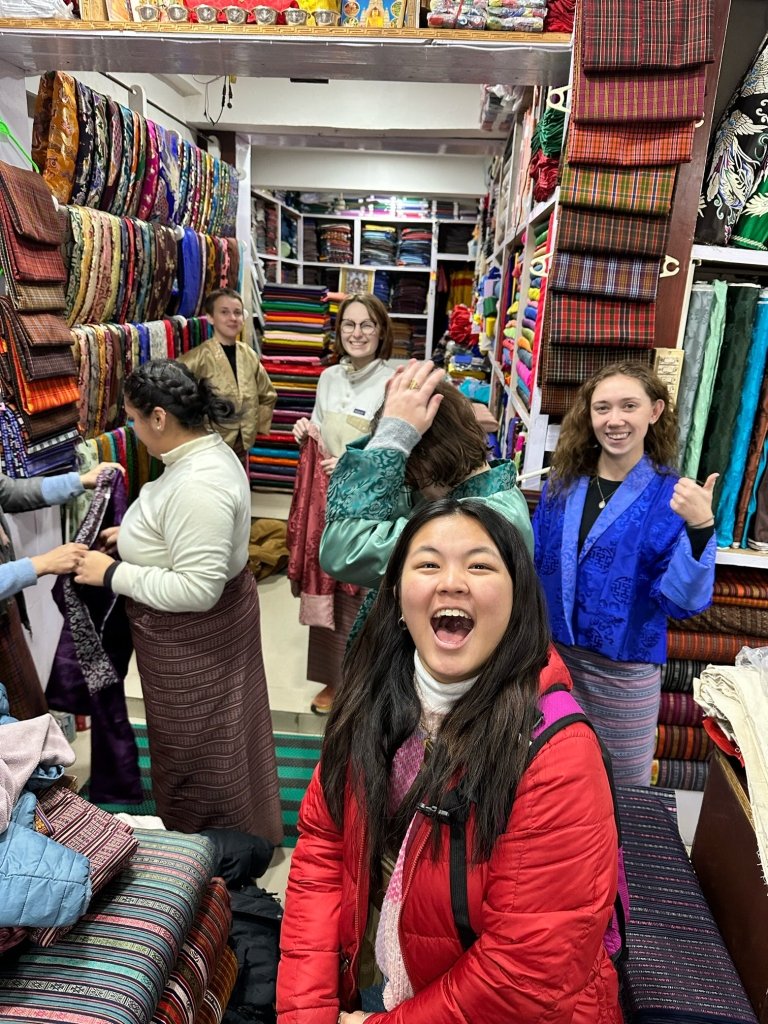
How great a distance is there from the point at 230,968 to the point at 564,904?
0.91m

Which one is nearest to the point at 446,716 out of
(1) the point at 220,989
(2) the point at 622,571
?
(1) the point at 220,989

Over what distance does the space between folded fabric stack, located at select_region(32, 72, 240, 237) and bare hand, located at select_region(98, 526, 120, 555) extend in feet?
5.26

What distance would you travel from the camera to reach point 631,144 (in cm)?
195

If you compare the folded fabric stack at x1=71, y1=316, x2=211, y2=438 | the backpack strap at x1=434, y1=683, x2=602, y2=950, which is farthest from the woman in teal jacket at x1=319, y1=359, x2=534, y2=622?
the folded fabric stack at x1=71, y1=316, x2=211, y2=438

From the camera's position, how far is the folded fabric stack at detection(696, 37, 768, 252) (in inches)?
78.7

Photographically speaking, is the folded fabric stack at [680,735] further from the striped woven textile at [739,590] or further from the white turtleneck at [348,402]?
the white turtleneck at [348,402]

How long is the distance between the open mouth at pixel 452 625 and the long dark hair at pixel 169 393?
1126mm

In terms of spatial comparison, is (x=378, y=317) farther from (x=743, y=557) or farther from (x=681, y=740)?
(x=681, y=740)

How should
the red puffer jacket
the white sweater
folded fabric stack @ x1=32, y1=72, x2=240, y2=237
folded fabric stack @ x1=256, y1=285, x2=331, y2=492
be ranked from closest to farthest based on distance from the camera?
the red puffer jacket, the white sweater, folded fabric stack @ x1=32, y1=72, x2=240, y2=237, folded fabric stack @ x1=256, y1=285, x2=331, y2=492

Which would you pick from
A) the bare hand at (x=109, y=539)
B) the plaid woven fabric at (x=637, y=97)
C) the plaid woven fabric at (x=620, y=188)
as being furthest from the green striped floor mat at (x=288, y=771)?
the plaid woven fabric at (x=637, y=97)

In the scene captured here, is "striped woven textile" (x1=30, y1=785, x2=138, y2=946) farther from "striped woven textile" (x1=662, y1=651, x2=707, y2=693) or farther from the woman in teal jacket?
"striped woven textile" (x1=662, y1=651, x2=707, y2=693)

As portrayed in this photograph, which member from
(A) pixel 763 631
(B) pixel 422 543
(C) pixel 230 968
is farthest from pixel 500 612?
(A) pixel 763 631

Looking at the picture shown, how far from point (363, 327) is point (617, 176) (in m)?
1.25

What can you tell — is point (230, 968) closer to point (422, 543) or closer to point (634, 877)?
point (634, 877)
